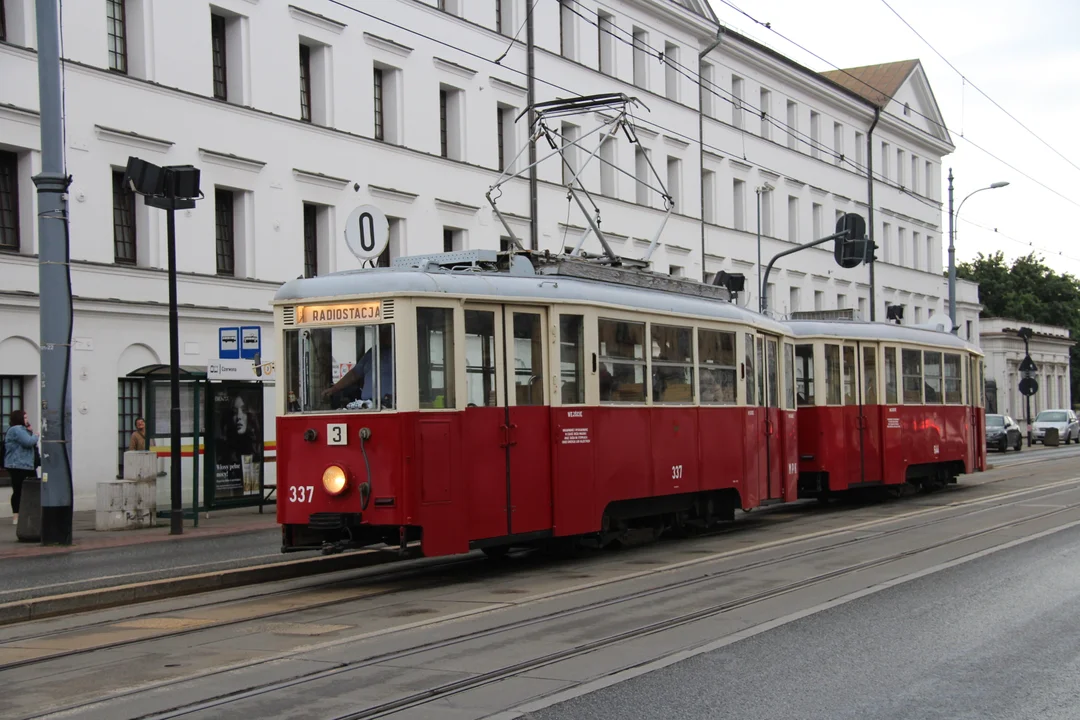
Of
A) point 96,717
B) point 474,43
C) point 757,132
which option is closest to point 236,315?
point 474,43

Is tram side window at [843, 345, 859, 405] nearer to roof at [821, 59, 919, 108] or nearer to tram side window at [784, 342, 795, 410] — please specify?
tram side window at [784, 342, 795, 410]

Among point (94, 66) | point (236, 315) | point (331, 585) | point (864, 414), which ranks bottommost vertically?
point (331, 585)

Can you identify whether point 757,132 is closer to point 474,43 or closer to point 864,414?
point 474,43

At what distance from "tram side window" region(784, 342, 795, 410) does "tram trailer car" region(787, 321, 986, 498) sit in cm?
108

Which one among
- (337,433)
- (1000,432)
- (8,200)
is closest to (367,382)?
(337,433)

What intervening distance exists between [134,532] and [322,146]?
13.4 meters

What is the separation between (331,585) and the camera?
13.2m

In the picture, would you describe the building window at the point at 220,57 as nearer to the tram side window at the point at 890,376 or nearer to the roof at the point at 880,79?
the tram side window at the point at 890,376

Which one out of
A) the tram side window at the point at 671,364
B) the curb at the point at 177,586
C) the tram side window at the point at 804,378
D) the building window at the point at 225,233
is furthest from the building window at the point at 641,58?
the curb at the point at 177,586

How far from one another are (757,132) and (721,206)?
4802 millimetres

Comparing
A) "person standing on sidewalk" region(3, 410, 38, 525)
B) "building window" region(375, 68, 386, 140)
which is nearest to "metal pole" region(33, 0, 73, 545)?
"person standing on sidewalk" region(3, 410, 38, 525)

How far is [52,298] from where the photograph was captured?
16.4 m

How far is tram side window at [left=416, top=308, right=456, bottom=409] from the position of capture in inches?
484

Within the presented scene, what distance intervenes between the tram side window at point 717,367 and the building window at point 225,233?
1407 centimetres
